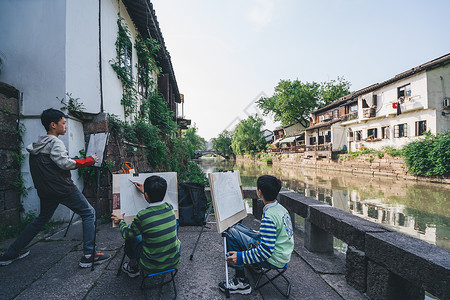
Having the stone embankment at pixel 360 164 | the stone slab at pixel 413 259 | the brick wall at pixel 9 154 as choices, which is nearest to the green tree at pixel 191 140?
the brick wall at pixel 9 154

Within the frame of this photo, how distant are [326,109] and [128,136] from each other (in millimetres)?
26987

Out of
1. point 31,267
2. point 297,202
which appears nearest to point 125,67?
point 31,267

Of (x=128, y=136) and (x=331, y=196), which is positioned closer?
(x=128, y=136)

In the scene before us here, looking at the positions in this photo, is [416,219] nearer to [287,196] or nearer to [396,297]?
[287,196]

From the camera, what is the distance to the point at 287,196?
3.37 meters

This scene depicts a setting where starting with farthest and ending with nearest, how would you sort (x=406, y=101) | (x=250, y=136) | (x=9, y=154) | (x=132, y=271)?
(x=250, y=136) → (x=406, y=101) → (x=9, y=154) → (x=132, y=271)

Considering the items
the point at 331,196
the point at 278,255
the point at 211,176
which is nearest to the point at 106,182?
the point at 211,176

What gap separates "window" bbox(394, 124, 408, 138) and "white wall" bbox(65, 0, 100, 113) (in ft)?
64.9

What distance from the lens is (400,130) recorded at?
53.7 ft

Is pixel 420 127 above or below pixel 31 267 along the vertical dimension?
above

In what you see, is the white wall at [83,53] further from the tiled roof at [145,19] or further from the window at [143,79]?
the window at [143,79]

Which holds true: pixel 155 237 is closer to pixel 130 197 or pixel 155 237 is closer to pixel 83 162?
pixel 130 197

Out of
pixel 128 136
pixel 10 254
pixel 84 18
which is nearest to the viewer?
pixel 10 254

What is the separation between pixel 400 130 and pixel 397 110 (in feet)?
5.32
